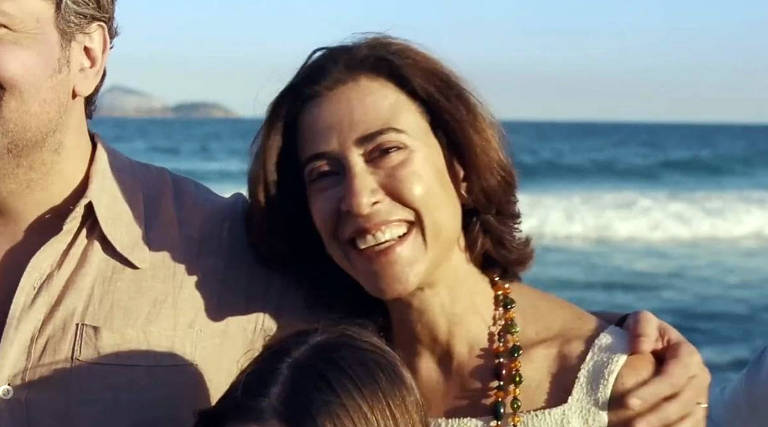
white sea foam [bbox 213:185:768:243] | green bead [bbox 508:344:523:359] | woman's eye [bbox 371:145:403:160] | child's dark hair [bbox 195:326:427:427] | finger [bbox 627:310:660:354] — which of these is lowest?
white sea foam [bbox 213:185:768:243]

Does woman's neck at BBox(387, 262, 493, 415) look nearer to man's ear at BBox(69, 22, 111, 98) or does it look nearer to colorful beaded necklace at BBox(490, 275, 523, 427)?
colorful beaded necklace at BBox(490, 275, 523, 427)

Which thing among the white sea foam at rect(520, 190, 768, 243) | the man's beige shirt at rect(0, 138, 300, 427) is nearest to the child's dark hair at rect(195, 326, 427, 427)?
the man's beige shirt at rect(0, 138, 300, 427)

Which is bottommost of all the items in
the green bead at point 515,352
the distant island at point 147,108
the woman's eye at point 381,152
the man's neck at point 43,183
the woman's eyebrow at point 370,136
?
the distant island at point 147,108

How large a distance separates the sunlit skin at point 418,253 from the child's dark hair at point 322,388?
0.33 m

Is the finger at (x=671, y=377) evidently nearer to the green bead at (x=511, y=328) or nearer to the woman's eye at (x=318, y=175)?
the green bead at (x=511, y=328)

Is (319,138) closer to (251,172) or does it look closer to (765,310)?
(251,172)

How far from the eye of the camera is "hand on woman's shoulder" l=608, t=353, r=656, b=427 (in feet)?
9.18

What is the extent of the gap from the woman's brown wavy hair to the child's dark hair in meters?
0.63

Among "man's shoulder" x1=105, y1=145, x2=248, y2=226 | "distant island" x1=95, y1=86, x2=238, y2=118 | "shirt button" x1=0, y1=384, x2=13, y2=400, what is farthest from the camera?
"distant island" x1=95, y1=86, x2=238, y2=118

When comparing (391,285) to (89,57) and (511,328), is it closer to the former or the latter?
(511,328)

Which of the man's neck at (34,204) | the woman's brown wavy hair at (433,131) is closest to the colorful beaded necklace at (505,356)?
the woman's brown wavy hair at (433,131)

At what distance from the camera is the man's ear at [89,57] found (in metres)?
2.99

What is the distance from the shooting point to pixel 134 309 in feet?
9.57

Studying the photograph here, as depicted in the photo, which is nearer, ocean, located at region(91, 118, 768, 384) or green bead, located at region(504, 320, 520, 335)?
green bead, located at region(504, 320, 520, 335)
